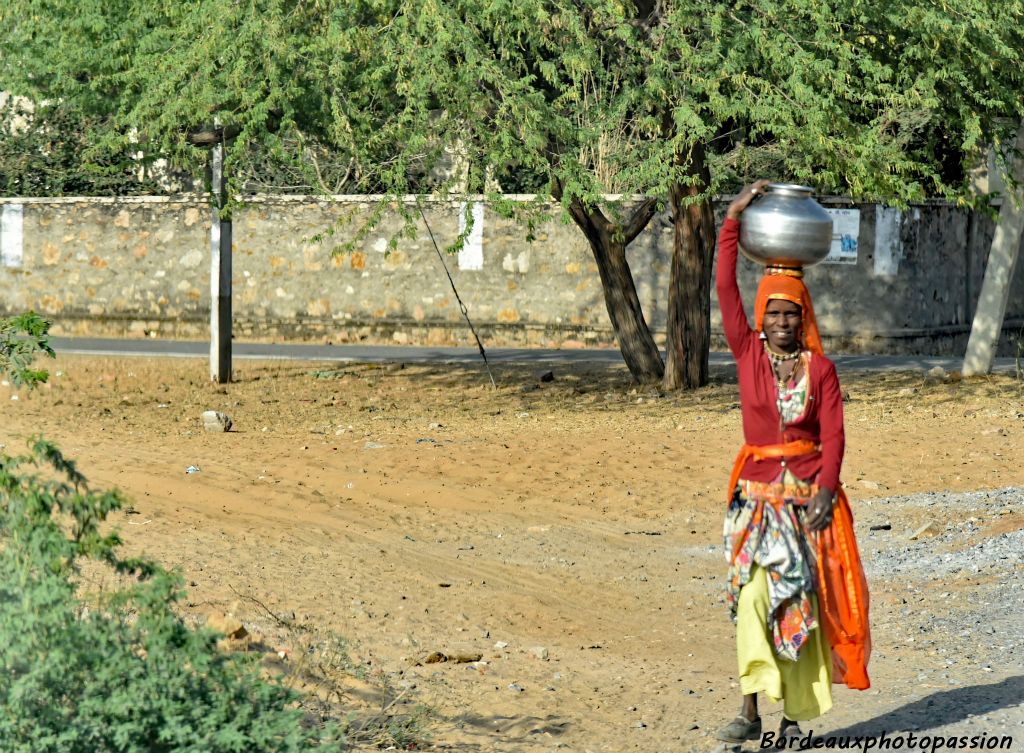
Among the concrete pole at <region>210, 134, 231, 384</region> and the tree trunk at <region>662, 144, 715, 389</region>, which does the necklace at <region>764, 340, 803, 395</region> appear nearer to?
the tree trunk at <region>662, 144, 715, 389</region>

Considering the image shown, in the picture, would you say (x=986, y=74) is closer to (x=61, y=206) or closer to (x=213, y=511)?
(x=213, y=511)

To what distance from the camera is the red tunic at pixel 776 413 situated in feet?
18.4

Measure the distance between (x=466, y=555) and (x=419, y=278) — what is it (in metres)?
13.5

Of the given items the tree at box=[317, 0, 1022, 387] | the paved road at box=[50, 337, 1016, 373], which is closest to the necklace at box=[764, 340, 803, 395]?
the tree at box=[317, 0, 1022, 387]

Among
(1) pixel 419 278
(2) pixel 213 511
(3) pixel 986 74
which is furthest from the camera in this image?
(1) pixel 419 278

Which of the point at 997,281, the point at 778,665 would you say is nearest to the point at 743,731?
the point at 778,665

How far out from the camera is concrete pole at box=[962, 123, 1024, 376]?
16.7 metres

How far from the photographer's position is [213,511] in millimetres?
10344

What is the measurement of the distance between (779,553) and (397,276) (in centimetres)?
1775

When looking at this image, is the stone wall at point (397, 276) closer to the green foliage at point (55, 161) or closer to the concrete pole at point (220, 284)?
the green foliage at point (55, 161)

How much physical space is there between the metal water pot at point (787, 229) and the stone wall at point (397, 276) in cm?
1552

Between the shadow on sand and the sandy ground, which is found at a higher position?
the shadow on sand

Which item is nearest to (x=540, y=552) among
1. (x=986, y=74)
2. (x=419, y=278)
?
(x=986, y=74)

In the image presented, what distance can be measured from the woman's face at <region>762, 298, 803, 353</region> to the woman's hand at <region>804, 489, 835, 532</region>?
1.85 ft
